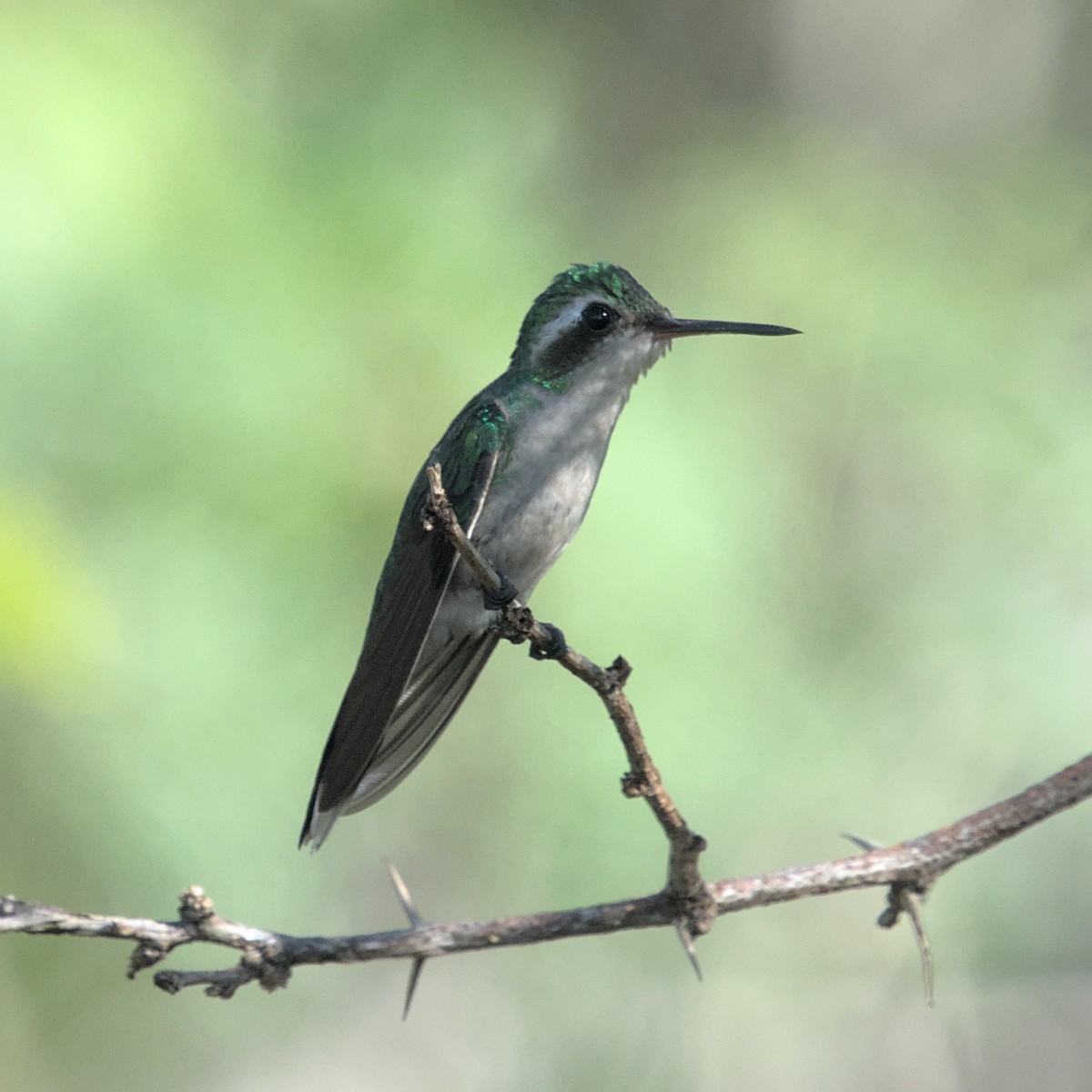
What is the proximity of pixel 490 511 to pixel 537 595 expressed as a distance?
3.74 ft

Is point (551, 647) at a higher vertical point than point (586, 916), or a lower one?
higher

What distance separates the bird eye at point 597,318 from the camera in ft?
14.0

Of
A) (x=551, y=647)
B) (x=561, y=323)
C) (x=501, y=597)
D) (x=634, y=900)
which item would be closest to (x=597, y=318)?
(x=561, y=323)

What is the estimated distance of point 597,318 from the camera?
14.1 feet

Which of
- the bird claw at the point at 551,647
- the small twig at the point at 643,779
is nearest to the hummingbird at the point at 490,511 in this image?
the bird claw at the point at 551,647

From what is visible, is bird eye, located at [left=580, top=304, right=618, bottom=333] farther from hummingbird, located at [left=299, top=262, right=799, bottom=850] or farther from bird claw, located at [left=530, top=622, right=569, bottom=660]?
bird claw, located at [left=530, top=622, right=569, bottom=660]

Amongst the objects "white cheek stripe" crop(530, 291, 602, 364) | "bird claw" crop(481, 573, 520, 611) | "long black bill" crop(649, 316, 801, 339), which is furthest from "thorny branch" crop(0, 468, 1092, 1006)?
"white cheek stripe" crop(530, 291, 602, 364)

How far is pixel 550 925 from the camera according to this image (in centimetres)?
272

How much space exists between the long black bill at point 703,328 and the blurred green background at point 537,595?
89 centimetres

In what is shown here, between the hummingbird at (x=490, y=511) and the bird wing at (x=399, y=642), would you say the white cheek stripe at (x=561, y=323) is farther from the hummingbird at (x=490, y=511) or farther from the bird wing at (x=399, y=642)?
the bird wing at (x=399, y=642)

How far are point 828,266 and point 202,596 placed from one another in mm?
3363

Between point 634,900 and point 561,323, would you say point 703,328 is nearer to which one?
point 561,323

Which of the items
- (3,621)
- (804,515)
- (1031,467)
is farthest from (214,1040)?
(1031,467)

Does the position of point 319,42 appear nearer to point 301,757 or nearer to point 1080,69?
point 301,757
